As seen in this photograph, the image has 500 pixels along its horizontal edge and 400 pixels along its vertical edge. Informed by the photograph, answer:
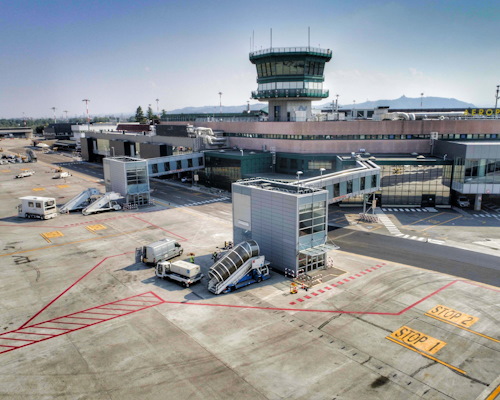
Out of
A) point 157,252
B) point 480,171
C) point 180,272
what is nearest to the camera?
point 180,272

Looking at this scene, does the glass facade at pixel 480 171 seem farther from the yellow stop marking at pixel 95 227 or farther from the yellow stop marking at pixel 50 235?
the yellow stop marking at pixel 50 235

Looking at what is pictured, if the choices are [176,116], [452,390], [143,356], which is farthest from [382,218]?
[176,116]

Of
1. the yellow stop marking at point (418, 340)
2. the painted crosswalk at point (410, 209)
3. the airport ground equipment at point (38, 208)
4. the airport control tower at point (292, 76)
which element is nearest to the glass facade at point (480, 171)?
the painted crosswalk at point (410, 209)

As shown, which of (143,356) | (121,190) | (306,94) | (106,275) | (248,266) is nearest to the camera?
(143,356)

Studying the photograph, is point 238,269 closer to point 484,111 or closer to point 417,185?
point 417,185

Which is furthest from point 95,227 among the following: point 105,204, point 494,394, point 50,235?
point 494,394

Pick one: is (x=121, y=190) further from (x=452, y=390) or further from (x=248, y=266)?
(x=452, y=390)
